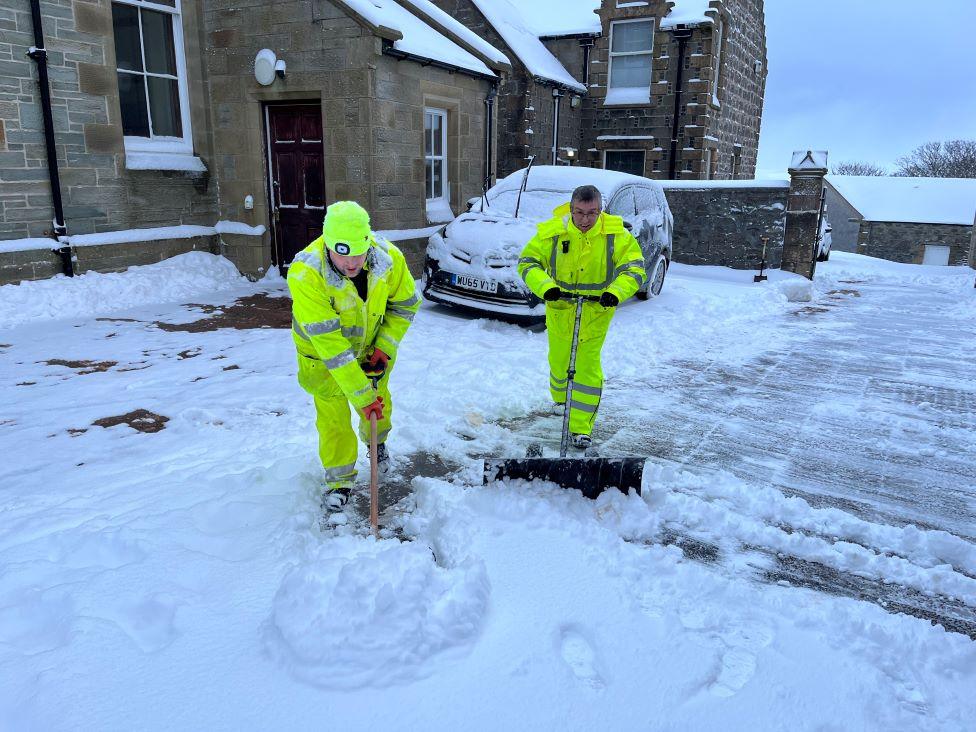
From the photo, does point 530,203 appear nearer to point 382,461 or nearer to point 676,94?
point 382,461

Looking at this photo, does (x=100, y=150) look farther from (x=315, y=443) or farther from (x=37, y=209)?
(x=315, y=443)

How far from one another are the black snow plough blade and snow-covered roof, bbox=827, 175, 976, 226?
42444mm

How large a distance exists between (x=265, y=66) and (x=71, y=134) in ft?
8.88

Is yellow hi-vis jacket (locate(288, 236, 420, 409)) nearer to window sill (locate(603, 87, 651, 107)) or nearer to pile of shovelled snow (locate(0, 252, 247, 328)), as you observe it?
A: pile of shovelled snow (locate(0, 252, 247, 328))

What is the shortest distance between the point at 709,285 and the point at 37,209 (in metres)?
9.94

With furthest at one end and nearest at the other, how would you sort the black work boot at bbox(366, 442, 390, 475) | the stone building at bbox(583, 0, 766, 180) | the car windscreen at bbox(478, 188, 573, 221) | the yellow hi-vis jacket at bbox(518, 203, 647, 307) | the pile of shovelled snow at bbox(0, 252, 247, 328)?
the stone building at bbox(583, 0, 766, 180) → the car windscreen at bbox(478, 188, 573, 221) → the pile of shovelled snow at bbox(0, 252, 247, 328) → the yellow hi-vis jacket at bbox(518, 203, 647, 307) → the black work boot at bbox(366, 442, 390, 475)

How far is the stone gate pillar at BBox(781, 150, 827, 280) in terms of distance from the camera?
12609 millimetres

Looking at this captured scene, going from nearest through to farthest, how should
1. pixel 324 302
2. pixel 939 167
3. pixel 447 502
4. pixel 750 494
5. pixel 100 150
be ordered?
pixel 324 302
pixel 447 502
pixel 750 494
pixel 100 150
pixel 939 167

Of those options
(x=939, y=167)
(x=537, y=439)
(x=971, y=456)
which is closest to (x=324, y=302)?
(x=537, y=439)

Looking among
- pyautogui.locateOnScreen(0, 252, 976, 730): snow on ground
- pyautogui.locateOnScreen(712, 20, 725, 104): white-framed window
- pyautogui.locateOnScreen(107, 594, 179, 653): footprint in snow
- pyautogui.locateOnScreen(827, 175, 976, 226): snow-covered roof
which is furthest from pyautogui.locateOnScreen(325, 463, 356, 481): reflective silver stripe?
pyautogui.locateOnScreen(827, 175, 976, 226): snow-covered roof

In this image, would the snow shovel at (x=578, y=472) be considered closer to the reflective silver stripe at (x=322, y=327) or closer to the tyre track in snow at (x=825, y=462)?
the tyre track in snow at (x=825, y=462)

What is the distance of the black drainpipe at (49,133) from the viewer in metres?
7.68

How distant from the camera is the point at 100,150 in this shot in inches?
334

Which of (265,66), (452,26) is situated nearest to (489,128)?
(452,26)
